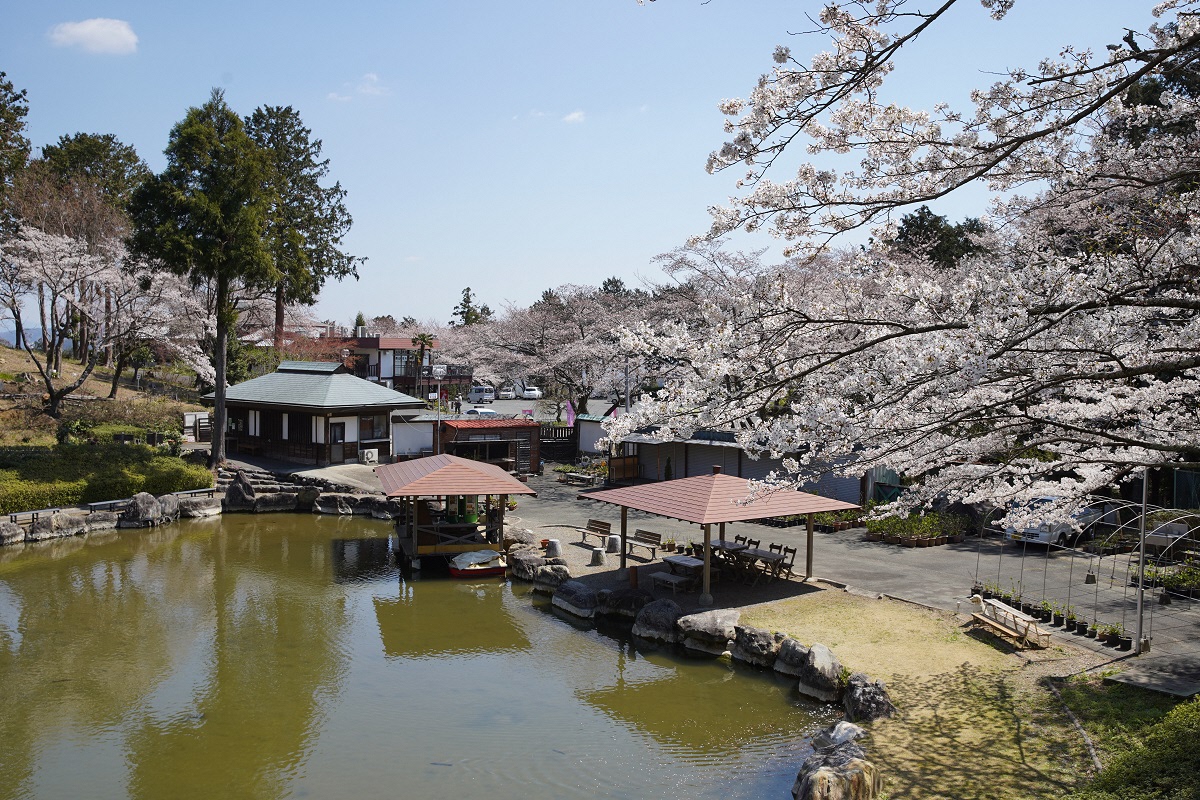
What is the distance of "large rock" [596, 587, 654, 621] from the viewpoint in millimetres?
14945

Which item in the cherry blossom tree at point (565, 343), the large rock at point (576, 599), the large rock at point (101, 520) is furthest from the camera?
the cherry blossom tree at point (565, 343)

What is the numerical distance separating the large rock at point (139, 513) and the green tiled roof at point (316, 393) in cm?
701

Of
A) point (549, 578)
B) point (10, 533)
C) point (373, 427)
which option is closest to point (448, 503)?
point (549, 578)

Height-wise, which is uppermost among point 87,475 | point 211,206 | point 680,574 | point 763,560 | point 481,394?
point 211,206

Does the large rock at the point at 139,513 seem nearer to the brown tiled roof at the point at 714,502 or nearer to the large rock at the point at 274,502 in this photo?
the large rock at the point at 274,502

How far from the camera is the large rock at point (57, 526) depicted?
69.3 feet

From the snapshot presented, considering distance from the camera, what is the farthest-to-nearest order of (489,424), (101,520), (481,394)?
(481,394)
(489,424)
(101,520)

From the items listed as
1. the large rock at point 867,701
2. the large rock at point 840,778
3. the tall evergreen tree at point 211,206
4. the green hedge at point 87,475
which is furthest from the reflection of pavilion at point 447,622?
the tall evergreen tree at point 211,206

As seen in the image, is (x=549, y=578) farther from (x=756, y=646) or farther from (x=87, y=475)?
(x=87, y=475)

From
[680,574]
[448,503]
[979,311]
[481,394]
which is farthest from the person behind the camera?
[481,394]

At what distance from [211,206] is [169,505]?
10041 millimetres

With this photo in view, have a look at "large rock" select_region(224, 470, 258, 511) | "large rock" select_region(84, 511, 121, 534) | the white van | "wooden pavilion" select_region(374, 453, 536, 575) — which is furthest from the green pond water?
the white van

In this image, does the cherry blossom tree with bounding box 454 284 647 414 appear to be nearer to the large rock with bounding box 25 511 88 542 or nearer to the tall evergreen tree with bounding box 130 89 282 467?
the tall evergreen tree with bounding box 130 89 282 467

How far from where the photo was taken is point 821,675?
1105 cm
